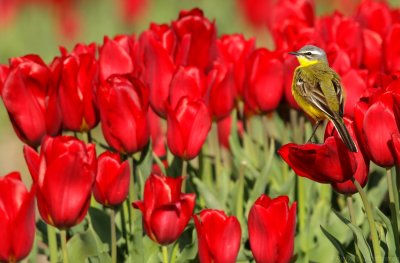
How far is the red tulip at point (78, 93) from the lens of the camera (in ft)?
7.63

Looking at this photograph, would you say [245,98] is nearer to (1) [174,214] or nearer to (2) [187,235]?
(2) [187,235]

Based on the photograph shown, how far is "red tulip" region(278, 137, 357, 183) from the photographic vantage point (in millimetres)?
1752

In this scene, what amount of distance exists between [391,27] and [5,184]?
4.52ft

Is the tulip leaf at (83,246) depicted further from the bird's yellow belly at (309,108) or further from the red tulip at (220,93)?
the bird's yellow belly at (309,108)

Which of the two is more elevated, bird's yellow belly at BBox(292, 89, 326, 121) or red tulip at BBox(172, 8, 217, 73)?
red tulip at BBox(172, 8, 217, 73)

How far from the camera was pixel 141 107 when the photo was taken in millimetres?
2223

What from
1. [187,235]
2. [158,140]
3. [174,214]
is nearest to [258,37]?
[158,140]

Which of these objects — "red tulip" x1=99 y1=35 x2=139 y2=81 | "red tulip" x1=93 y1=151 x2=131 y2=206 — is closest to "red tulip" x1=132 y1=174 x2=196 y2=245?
"red tulip" x1=93 y1=151 x2=131 y2=206

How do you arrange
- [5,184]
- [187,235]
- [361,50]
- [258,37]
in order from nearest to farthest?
[5,184], [187,235], [361,50], [258,37]

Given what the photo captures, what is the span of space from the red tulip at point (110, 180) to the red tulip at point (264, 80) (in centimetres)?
66

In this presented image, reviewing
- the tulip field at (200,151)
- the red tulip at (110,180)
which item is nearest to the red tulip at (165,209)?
the tulip field at (200,151)

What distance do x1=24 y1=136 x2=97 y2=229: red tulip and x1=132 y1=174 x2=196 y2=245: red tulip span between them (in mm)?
143

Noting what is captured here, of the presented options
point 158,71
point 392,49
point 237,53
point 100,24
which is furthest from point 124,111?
point 100,24

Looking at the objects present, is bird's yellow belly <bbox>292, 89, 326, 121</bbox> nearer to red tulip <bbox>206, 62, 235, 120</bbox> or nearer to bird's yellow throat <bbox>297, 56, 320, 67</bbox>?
bird's yellow throat <bbox>297, 56, 320, 67</bbox>
